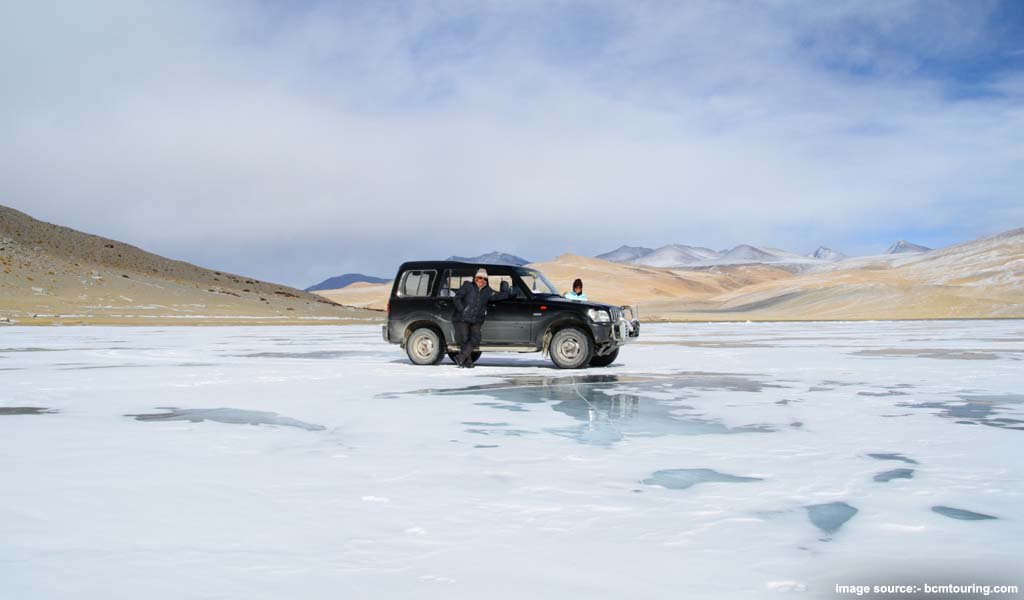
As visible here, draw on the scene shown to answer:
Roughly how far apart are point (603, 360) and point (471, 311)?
339 cm

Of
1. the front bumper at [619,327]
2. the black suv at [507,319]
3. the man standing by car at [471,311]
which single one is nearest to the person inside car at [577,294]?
the black suv at [507,319]

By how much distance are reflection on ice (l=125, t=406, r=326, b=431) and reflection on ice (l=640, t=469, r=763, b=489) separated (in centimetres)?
399

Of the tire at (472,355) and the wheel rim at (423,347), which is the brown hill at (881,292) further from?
the wheel rim at (423,347)

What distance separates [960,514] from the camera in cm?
565

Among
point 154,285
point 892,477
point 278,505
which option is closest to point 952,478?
point 892,477

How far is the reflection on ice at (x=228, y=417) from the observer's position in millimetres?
9789

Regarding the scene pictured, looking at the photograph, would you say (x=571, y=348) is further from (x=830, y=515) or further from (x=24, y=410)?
(x=830, y=515)

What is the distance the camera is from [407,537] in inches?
200

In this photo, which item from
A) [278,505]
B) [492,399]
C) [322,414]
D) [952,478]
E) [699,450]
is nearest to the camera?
[278,505]

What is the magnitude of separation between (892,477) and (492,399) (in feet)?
21.0

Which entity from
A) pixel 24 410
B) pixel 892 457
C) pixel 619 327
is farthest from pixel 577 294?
pixel 892 457

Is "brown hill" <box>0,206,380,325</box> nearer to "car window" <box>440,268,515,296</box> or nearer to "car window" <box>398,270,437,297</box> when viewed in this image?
"car window" <box>398,270,437,297</box>

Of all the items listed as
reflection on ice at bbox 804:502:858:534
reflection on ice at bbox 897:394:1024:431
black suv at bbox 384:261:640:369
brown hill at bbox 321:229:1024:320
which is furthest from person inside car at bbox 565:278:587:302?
brown hill at bbox 321:229:1024:320

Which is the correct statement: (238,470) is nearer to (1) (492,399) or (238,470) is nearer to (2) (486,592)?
(2) (486,592)
